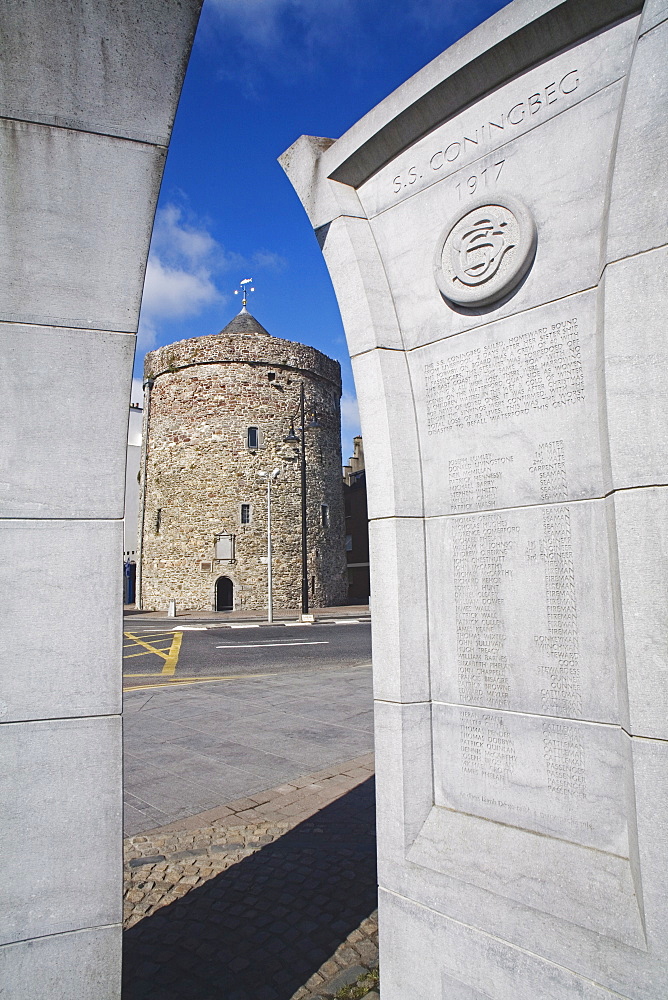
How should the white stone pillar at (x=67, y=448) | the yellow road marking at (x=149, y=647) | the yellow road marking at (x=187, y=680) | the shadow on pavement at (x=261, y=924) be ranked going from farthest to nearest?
1. the yellow road marking at (x=149, y=647)
2. the yellow road marking at (x=187, y=680)
3. the shadow on pavement at (x=261, y=924)
4. the white stone pillar at (x=67, y=448)

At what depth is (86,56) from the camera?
2320mm

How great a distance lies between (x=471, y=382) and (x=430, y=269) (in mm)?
592

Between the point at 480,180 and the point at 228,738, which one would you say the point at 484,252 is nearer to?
the point at 480,180

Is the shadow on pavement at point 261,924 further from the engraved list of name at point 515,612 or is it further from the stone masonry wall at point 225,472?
the stone masonry wall at point 225,472

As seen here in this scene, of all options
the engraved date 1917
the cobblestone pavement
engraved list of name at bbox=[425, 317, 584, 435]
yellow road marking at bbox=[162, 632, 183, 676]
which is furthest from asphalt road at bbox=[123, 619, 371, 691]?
the engraved date 1917

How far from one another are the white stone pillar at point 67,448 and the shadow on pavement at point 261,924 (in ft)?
3.25

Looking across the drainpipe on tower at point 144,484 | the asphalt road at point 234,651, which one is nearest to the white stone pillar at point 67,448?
the asphalt road at point 234,651

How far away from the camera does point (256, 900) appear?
379cm

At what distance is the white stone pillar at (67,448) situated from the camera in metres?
2.21

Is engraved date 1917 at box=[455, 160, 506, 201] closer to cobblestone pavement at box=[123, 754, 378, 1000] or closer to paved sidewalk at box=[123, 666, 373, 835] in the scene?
cobblestone pavement at box=[123, 754, 378, 1000]

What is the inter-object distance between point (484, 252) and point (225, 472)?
29.7 meters

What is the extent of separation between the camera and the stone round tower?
A: 31797 millimetres

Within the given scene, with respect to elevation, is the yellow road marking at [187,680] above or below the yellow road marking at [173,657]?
above

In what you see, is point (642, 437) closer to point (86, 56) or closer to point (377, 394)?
point (377, 394)
